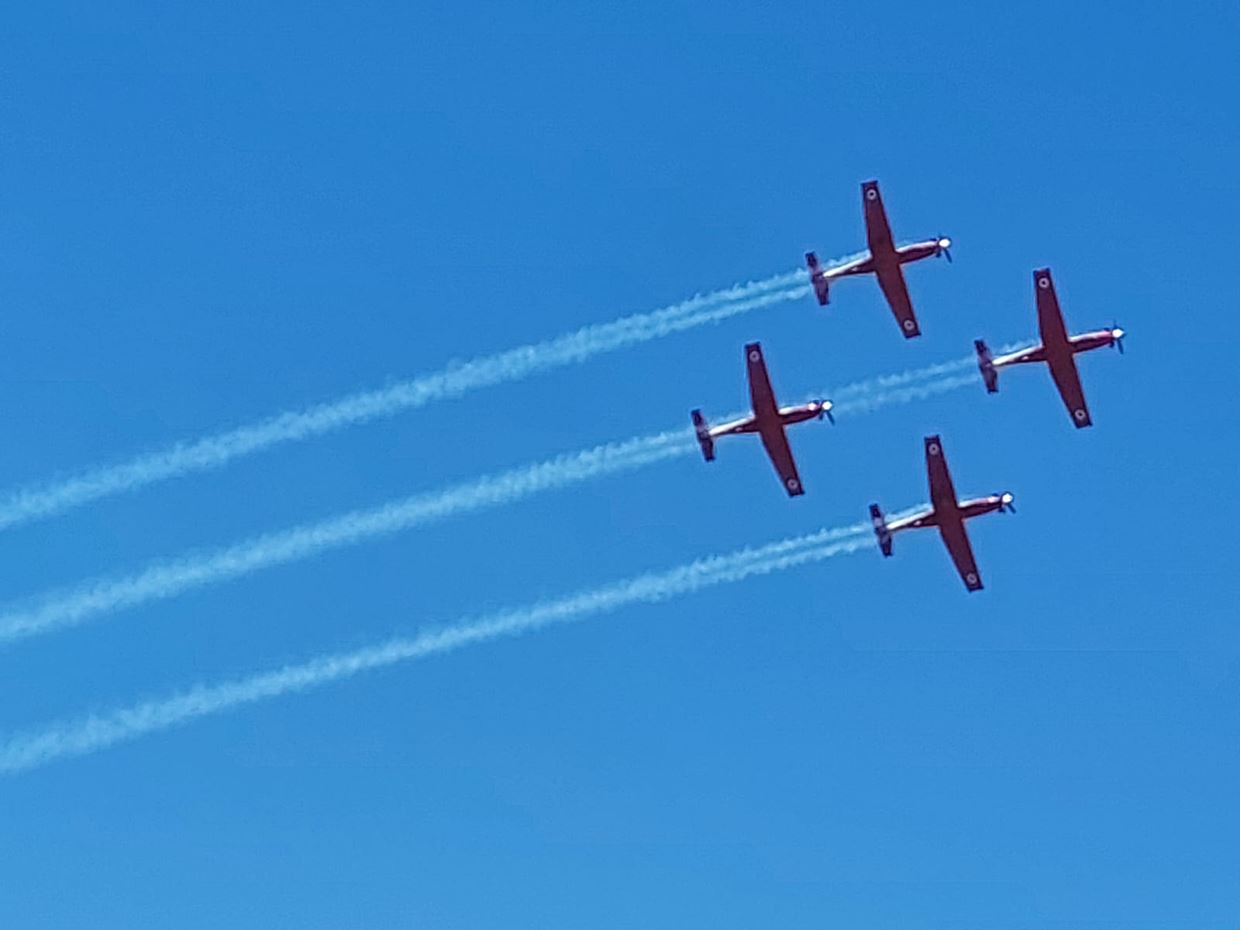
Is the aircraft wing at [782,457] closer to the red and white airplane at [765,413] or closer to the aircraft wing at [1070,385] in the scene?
the red and white airplane at [765,413]

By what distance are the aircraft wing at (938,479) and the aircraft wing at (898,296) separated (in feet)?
17.9

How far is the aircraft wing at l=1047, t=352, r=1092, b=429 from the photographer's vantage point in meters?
165

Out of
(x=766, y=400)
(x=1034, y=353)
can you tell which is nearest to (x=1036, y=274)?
(x=1034, y=353)

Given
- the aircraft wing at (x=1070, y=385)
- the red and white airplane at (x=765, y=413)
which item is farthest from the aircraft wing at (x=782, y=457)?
the aircraft wing at (x=1070, y=385)

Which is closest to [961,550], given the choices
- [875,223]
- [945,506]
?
[945,506]

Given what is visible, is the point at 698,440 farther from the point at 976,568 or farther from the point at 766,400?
the point at 976,568

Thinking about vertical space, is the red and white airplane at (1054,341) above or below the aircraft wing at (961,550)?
above

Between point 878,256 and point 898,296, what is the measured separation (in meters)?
2.41

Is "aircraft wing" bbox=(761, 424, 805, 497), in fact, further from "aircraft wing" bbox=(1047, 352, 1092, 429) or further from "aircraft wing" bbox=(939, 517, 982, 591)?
"aircraft wing" bbox=(1047, 352, 1092, 429)

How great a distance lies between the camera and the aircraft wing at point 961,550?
542ft

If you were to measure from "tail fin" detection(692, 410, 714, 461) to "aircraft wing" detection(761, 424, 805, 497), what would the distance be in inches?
125

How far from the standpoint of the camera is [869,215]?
532 feet

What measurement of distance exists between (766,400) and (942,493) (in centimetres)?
985

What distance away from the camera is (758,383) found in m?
163
